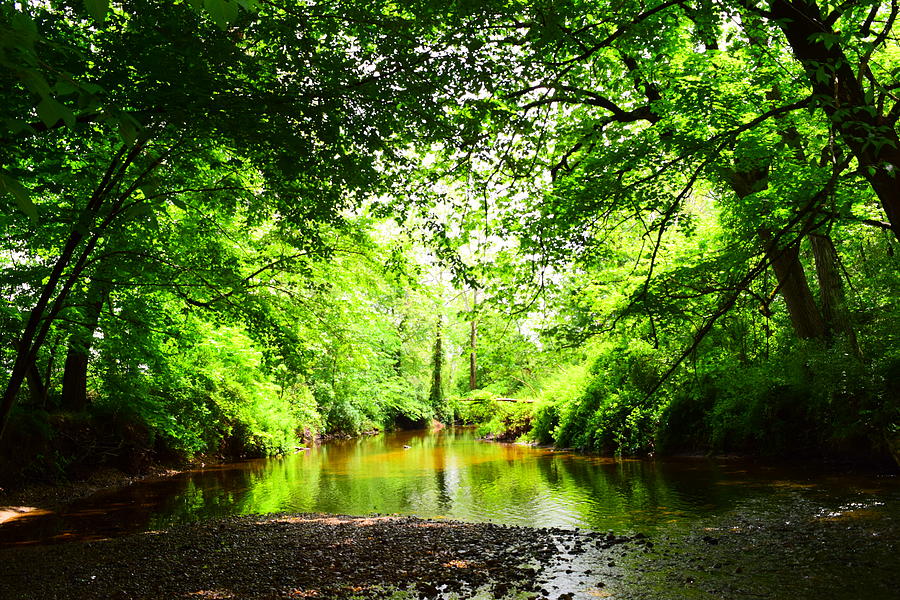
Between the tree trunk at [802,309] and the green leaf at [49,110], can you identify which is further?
the tree trunk at [802,309]

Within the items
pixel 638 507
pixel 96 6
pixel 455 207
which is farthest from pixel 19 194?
pixel 638 507

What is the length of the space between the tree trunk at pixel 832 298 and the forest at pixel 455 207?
8 cm

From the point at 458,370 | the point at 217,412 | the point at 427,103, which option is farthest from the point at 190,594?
the point at 458,370

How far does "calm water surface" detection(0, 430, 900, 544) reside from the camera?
9227 mm

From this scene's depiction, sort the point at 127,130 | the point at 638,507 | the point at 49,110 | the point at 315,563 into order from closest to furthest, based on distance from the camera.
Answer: the point at 49,110 < the point at 127,130 < the point at 315,563 < the point at 638,507

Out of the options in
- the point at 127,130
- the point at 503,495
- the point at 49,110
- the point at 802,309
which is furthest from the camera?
the point at 802,309

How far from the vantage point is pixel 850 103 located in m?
4.78

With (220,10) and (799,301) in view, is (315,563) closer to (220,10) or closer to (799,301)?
(220,10)

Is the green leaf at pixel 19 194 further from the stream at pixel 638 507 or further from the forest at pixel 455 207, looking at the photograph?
the stream at pixel 638 507

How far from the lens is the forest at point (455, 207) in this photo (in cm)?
523

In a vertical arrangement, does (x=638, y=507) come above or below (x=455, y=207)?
below

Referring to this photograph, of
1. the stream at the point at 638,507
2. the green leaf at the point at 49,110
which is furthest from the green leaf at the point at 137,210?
the stream at the point at 638,507

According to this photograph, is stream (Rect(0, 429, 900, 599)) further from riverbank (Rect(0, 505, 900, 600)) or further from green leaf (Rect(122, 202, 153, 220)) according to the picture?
green leaf (Rect(122, 202, 153, 220))

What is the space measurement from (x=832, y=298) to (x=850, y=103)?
897cm
